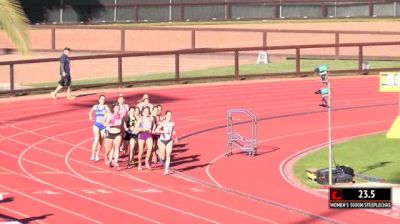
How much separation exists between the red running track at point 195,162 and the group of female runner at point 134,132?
0.46 metres

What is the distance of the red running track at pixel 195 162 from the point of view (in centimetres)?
2267

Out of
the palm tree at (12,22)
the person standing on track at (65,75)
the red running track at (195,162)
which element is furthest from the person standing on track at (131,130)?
the person standing on track at (65,75)

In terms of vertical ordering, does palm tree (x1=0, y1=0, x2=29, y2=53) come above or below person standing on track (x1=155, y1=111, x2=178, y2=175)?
above

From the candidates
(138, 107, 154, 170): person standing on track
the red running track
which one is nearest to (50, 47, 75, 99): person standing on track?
the red running track

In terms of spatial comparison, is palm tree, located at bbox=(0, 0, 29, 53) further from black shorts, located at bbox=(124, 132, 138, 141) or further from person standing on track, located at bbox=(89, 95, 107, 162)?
person standing on track, located at bbox=(89, 95, 107, 162)

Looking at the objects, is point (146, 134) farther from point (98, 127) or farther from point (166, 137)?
point (98, 127)

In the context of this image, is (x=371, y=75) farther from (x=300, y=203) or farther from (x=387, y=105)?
(x=300, y=203)

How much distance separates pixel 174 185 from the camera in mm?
25703

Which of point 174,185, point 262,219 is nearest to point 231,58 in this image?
point 174,185

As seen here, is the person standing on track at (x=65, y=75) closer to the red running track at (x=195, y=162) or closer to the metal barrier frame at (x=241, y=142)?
the red running track at (x=195, y=162)

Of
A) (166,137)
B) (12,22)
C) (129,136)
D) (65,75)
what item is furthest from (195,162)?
(65,75)

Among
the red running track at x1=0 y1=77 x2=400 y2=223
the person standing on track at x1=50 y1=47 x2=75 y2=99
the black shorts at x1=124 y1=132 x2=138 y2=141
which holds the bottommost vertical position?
the red running track at x1=0 y1=77 x2=400 y2=223

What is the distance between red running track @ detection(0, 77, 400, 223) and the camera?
22.7 meters

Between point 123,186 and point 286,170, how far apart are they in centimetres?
385
